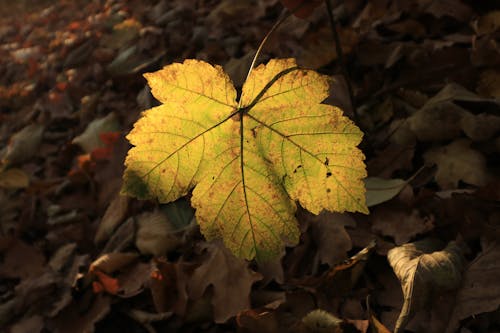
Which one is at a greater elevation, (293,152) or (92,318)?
(293,152)

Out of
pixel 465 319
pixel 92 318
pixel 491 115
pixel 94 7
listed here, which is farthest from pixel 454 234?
pixel 94 7

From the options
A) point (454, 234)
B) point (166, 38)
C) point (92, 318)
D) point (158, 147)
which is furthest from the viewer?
point (166, 38)

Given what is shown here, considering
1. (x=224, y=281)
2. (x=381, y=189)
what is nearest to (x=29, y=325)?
(x=224, y=281)

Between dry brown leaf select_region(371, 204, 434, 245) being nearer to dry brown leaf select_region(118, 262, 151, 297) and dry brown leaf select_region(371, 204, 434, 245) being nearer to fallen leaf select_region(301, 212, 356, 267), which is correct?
fallen leaf select_region(301, 212, 356, 267)

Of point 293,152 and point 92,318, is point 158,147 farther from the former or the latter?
point 92,318

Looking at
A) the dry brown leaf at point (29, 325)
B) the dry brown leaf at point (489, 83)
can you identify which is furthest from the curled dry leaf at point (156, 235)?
the dry brown leaf at point (489, 83)

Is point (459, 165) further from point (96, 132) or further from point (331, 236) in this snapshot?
point (96, 132)

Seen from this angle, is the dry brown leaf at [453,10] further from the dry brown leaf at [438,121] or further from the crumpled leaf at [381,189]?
the crumpled leaf at [381,189]

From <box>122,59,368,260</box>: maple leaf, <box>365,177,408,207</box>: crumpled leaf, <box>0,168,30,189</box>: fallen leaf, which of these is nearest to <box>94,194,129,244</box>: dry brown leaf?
<box>0,168,30,189</box>: fallen leaf
